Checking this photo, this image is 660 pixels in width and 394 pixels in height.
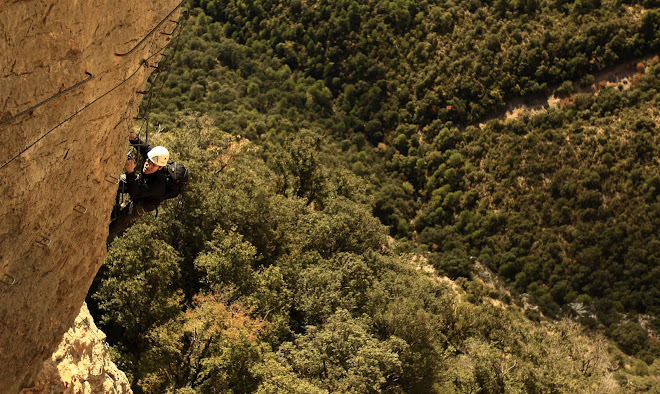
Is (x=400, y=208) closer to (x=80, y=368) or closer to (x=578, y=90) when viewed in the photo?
(x=578, y=90)

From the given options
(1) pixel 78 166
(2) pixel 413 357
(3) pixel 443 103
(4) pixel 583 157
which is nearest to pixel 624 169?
(4) pixel 583 157

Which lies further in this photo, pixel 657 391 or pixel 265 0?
pixel 265 0

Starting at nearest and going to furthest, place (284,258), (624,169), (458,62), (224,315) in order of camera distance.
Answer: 1. (224,315)
2. (284,258)
3. (624,169)
4. (458,62)

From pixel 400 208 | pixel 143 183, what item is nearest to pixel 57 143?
pixel 143 183

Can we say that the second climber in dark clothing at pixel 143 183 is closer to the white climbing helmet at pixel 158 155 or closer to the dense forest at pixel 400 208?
the white climbing helmet at pixel 158 155

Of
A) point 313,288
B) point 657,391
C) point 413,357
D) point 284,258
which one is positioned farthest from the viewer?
point 657,391

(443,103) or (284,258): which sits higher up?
(284,258)

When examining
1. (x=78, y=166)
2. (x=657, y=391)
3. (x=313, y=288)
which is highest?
(x=78, y=166)

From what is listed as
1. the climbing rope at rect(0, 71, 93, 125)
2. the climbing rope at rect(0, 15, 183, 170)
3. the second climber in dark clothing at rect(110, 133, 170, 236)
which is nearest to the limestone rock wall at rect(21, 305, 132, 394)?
the second climber in dark clothing at rect(110, 133, 170, 236)

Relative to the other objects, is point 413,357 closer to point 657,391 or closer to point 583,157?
point 657,391
